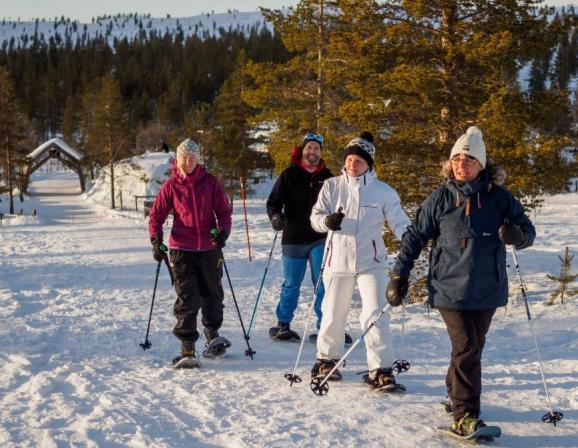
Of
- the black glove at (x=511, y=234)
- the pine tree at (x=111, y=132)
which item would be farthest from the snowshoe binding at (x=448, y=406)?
the pine tree at (x=111, y=132)

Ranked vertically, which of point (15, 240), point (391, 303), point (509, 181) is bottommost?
point (15, 240)

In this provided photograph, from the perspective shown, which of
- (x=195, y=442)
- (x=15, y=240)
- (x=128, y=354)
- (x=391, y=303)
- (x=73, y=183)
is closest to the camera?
(x=195, y=442)

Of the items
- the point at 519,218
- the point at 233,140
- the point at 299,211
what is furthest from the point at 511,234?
the point at 233,140

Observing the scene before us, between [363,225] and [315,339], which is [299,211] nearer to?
[315,339]

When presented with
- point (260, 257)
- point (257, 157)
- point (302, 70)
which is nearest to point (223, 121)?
point (257, 157)

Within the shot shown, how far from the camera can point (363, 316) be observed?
498cm

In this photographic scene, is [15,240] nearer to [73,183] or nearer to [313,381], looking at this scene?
[313,381]

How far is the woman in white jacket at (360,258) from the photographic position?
16.0ft

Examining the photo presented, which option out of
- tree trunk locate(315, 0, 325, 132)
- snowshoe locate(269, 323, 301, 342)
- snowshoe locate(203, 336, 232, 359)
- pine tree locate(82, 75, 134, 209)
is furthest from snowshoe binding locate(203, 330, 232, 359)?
pine tree locate(82, 75, 134, 209)

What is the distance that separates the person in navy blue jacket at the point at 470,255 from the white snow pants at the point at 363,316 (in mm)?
854

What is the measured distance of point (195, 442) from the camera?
3.91m

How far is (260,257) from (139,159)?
37350 mm

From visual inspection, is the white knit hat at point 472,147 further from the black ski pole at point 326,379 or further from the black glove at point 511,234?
the black ski pole at point 326,379

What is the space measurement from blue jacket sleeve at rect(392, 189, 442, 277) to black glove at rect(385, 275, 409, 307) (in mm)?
43
